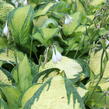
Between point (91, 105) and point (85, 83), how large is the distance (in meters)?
0.21

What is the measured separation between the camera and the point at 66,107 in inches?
49.2

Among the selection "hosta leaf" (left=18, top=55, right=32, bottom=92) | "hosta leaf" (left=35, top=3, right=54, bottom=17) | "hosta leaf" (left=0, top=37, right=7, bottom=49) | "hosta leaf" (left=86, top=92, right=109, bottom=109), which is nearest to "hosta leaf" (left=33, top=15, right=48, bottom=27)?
"hosta leaf" (left=35, top=3, right=54, bottom=17)

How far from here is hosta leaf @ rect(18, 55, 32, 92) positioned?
1.51 meters

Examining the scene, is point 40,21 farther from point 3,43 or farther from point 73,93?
point 73,93

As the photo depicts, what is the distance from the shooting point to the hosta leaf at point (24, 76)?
1.51m

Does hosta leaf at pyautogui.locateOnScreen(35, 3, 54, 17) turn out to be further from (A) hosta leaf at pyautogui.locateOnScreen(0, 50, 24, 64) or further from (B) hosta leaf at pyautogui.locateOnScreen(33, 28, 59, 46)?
(A) hosta leaf at pyautogui.locateOnScreen(0, 50, 24, 64)

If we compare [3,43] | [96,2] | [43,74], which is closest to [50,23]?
[3,43]

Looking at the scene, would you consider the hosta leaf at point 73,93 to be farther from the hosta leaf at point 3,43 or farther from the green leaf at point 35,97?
the hosta leaf at point 3,43

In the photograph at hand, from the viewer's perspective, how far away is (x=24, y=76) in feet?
5.06

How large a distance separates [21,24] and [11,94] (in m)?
0.60

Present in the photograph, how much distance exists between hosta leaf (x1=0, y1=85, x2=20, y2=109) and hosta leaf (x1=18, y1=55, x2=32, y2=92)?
77mm

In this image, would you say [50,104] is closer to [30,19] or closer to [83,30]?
[30,19]

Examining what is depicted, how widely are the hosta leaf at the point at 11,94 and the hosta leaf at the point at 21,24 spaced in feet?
1.76

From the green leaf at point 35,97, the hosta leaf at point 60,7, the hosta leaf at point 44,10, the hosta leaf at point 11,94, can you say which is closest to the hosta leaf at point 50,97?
the green leaf at point 35,97
